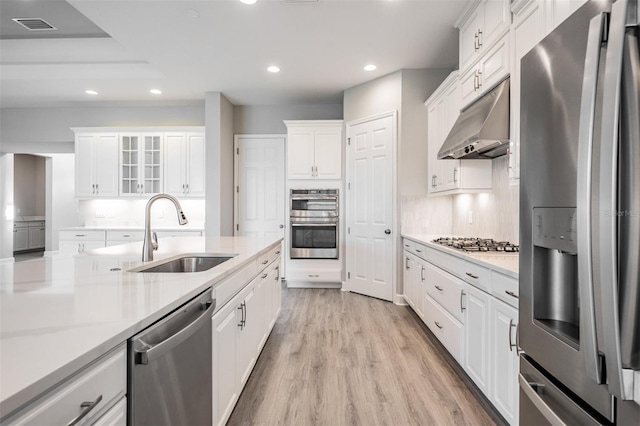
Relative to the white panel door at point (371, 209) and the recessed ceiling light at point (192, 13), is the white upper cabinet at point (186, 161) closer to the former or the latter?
the white panel door at point (371, 209)

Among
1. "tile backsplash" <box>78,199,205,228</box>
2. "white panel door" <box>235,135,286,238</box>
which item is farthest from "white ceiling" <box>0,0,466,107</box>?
"tile backsplash" <box>78,199,205,228</box>

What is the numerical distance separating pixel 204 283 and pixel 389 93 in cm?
381

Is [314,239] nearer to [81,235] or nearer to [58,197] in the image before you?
[81,235]

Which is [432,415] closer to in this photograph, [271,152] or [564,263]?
[564,263]

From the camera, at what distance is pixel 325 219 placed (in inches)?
197

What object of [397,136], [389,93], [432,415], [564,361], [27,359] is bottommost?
[432,415]

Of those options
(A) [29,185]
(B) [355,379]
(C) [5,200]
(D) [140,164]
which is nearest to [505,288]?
(B) [355,379]

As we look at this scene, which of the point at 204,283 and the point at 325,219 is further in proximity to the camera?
the point at 325,219

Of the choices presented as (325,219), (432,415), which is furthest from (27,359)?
(325,219)

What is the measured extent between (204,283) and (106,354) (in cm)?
58

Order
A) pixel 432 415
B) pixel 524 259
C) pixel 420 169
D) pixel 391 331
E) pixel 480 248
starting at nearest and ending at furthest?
pixel 524 259, pixel 432 415, pixel 480 248, pixel 391 331, pixel 420 169

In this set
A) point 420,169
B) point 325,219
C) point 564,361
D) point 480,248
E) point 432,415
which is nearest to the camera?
point 564,361

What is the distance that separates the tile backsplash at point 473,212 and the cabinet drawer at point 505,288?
29.3 inches

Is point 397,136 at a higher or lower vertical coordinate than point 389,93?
lower
